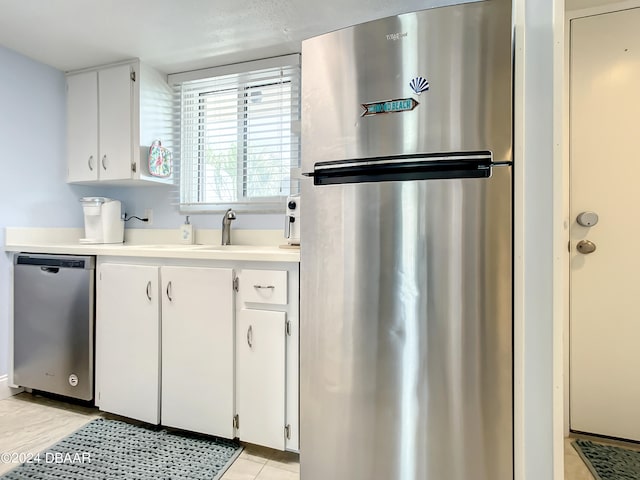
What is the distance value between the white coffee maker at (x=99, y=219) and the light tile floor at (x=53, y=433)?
103cm

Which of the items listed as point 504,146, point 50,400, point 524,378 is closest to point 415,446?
point 524,378

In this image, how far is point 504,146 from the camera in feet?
3.27

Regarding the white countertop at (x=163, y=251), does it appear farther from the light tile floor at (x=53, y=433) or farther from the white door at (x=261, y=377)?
the light tile floor at (x=53, y=433)

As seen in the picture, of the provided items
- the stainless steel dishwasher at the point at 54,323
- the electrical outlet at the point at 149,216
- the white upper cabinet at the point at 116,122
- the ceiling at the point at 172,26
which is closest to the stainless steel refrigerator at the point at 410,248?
the ceiling at the point at 172,26

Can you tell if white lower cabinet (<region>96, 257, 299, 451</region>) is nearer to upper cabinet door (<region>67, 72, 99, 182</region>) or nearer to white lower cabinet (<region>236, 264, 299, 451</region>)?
white lower cabinet (<region>236, 264, 299, 451</region>)

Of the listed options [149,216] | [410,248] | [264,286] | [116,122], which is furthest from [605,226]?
[116,122]

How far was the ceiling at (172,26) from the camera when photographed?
170 cm

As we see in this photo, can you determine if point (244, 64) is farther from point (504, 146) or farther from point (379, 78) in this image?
point (504, 146)

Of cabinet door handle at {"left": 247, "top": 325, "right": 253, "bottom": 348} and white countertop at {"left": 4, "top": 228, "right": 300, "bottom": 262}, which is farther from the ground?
white countertop at {"left": 4, "top": 228, "right": 300, "bottom": 262}

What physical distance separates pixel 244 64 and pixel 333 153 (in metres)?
1.50

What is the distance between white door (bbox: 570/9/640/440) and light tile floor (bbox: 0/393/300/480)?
149cm

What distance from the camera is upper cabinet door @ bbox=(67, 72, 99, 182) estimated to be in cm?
237

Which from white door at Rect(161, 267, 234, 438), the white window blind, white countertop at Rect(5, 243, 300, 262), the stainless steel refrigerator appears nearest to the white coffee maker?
white countertop at Rect(5, 243, 300, 262)

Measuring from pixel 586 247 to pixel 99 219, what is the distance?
2916 millimetres
